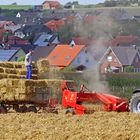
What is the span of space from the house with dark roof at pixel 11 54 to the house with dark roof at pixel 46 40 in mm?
17833

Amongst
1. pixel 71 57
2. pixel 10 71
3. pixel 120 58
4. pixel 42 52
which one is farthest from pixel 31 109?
pixel 42 52

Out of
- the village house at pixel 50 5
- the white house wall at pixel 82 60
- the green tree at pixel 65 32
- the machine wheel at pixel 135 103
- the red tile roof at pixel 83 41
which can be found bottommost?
the white house wall at pixel 82 60

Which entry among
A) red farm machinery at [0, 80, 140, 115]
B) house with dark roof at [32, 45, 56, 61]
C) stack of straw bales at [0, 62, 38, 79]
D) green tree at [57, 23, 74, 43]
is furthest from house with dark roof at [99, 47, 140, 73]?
red farm machinery at [0, 80, 140, 115]

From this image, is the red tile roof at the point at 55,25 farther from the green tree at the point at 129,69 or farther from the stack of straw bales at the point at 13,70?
the stack of straw bales at the point at 13,70

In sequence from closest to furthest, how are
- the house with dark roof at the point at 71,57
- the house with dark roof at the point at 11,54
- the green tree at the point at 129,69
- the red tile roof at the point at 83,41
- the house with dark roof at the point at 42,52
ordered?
the green tree at the point at 129,69 → the house with dark roof at the point at 71,57 → the house with dark roof at the point at 11,54 → the house with dark roof at the point at 42,52 → the red tile roof at the point at 83,41

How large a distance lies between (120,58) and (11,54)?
1257 cm

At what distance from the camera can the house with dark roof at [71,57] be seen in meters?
70.1

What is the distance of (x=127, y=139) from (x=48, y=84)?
371 inches

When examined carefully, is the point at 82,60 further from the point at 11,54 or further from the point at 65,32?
the point at 65,32

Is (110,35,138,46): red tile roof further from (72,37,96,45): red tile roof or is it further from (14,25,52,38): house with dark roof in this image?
(14,25,52,38): house with dark roof

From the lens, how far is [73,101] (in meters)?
18.6

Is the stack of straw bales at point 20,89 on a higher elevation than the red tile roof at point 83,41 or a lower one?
lower

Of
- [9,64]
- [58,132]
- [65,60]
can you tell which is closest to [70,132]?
[58,132]

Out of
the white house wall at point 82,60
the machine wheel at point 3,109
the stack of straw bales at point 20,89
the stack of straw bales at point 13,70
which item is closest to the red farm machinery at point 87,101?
the stack of straw bales at point 20,89
